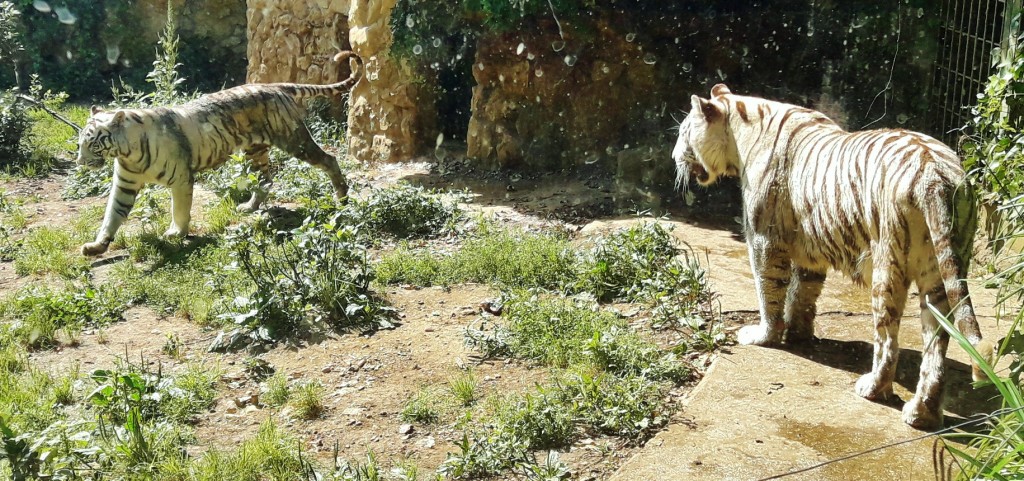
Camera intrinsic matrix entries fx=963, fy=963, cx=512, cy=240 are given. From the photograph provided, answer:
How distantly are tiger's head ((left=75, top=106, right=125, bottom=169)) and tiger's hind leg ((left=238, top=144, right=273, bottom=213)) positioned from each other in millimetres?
1153

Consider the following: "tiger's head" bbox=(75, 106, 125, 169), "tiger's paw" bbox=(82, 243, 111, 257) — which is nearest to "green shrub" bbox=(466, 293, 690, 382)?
"tiger's paw" bbox=(82, 243, 111, 257)

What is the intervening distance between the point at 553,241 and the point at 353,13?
16.2ft

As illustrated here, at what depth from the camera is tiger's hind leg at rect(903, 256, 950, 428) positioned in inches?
150

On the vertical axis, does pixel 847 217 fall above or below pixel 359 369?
above

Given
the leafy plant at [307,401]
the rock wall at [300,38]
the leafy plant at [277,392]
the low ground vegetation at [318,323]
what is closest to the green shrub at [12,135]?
the low ground vegetation at [318,323]

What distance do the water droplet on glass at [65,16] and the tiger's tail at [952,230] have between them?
14071 millimetres

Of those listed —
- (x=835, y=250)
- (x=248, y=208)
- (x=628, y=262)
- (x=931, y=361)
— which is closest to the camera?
(x=931, y=361)

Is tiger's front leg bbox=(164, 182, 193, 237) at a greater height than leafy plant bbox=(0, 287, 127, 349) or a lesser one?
greater

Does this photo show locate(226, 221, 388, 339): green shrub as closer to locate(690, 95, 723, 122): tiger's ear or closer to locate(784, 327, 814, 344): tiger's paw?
locate(690, 95, 723, 122): tiger's ear

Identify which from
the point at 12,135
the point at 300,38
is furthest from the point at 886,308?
the point at 12,135

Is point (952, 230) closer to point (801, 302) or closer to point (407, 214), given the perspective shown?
point (801, 302)

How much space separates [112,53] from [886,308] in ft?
45.0

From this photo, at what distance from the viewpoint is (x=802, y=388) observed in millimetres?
4367

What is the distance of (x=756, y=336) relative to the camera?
4.93 m
